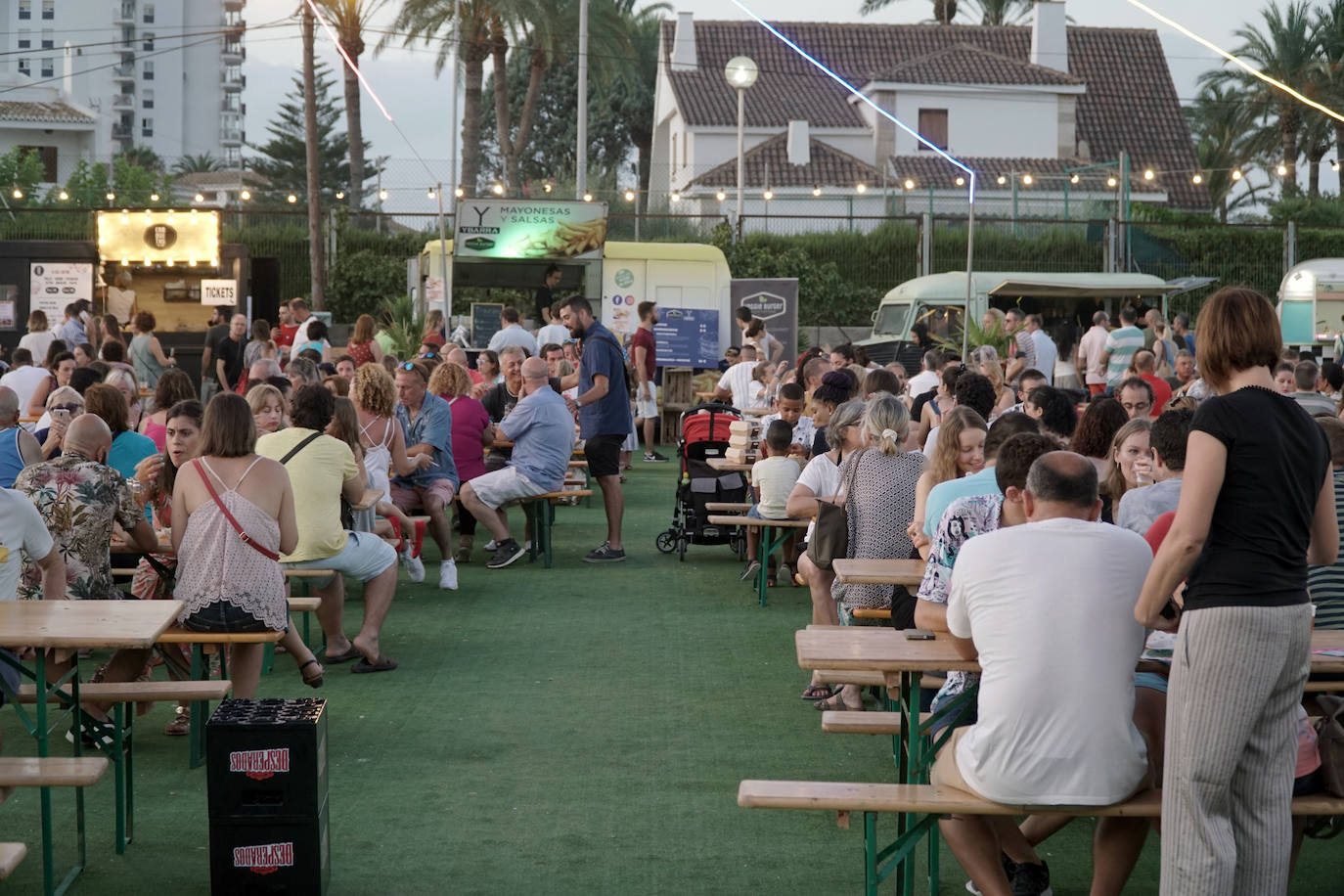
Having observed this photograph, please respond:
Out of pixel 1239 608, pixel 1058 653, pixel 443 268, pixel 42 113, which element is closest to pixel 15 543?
pixel 1058 653

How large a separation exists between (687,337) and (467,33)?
15413 mm

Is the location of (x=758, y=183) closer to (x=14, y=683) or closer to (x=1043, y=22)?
(x=1043, y=22)

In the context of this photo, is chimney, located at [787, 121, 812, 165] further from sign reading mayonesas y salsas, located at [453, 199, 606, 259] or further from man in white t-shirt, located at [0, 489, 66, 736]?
man in white t-shirt, located at [0, 489, 66, 736]

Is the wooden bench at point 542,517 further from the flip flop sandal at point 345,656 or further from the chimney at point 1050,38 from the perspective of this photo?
the chimney at point 1050,38

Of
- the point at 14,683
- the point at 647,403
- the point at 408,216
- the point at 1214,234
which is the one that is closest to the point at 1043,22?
the point at 1214,234

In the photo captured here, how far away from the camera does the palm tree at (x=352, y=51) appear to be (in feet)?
87.5

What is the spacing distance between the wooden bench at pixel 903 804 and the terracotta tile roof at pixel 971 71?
37897 millimetres

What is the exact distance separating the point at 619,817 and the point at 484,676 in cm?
230

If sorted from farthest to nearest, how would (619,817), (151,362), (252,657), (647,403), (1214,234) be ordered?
(1214,234) → (647,403) → (151,362) → (252,657) → (619,817)

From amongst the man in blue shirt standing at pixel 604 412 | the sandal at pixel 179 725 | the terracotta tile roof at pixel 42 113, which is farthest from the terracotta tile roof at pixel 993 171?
the terracotta tile roof at pixel 42 113

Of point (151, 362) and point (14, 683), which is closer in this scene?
point (14, 683)

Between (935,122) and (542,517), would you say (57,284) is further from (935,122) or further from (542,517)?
(935,122)

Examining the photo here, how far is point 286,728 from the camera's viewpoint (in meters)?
4.53

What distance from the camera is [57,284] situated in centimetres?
2166
